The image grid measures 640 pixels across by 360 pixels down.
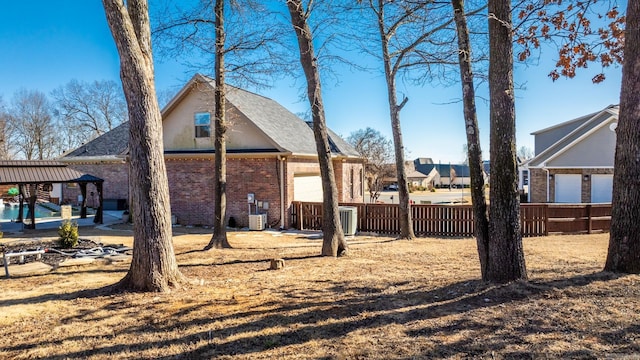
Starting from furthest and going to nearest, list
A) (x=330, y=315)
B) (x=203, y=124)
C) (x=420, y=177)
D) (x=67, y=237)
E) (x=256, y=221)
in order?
(x=420, y=177)
(x=203, y=124)
(x=256, y=221)
(x=67, y=237)
(x=330, y=315)

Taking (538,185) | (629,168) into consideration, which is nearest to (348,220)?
(629,168)

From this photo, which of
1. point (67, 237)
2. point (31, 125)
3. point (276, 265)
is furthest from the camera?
point (31, 125)

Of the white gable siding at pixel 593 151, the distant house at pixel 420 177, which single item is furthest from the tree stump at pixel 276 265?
the distant house at pixel 420 177

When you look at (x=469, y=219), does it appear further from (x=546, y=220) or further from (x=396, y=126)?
(x=396, y=126)

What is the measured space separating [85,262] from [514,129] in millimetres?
9113

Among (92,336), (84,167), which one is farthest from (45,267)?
(84,167)

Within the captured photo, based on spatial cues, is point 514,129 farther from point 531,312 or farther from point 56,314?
point 56,314

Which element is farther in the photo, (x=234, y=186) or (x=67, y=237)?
(x=234, y=186)

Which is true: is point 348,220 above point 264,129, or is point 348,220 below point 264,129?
below

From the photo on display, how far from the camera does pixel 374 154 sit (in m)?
37.8

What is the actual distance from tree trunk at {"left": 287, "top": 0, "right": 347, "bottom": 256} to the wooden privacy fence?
5685 millimetres

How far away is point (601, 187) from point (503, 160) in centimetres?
2151

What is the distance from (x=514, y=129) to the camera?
5.64 m

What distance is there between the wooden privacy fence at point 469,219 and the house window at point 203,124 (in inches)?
297
